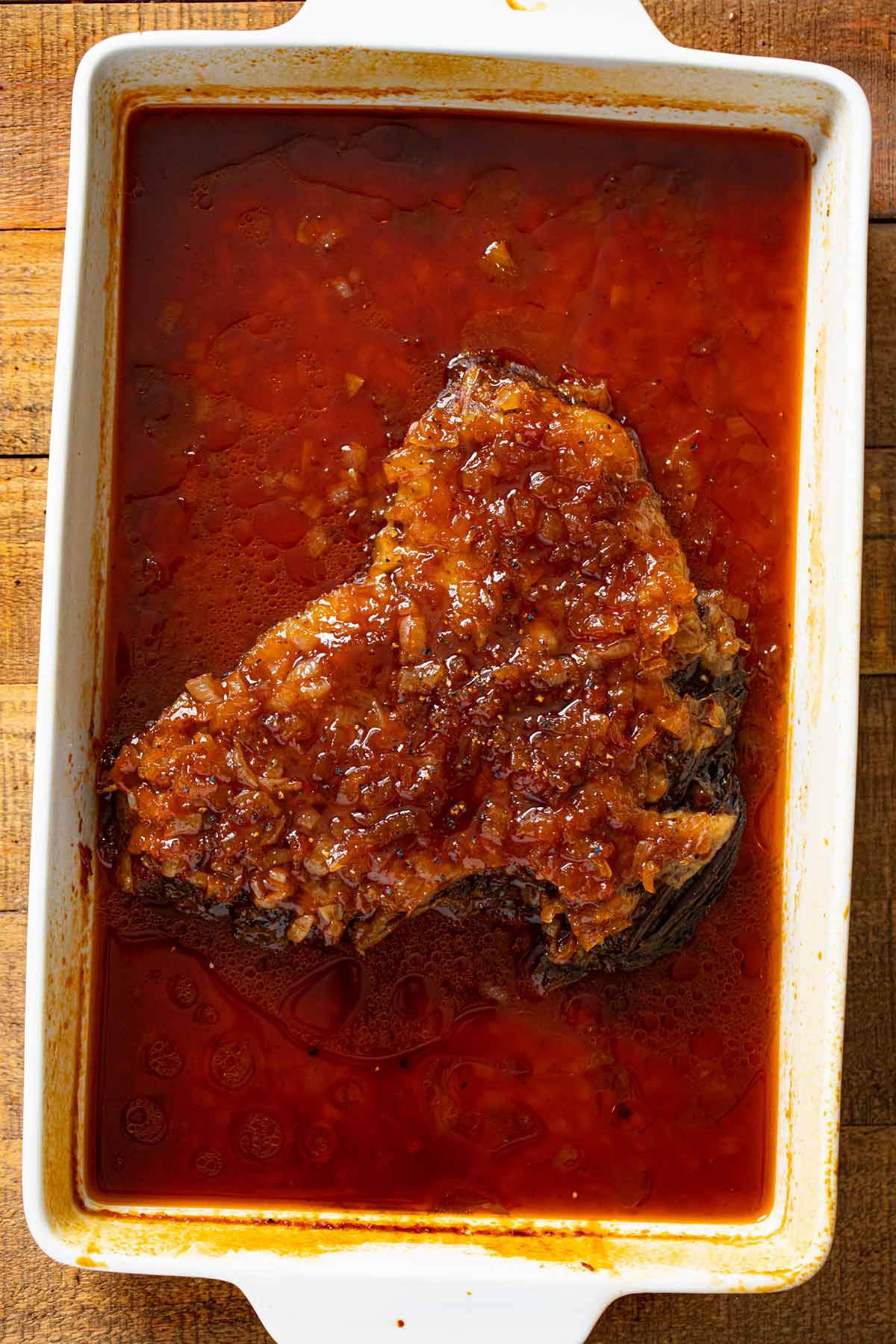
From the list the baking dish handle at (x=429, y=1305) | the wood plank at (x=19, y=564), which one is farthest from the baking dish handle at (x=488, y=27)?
the baking dish handle at (x=429, y=1305)

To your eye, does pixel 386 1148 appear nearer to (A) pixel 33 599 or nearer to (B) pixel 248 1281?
(B) pixel 248 1281

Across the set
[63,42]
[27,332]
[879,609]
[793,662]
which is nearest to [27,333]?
[27,332]

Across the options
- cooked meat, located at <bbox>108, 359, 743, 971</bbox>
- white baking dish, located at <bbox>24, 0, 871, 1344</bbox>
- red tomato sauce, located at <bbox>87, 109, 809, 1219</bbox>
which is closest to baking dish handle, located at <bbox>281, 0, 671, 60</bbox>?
white baking dish, located at <bbox>24, 0, 871, 1344</bbox>

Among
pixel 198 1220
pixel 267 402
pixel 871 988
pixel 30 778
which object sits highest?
pixel 267 402

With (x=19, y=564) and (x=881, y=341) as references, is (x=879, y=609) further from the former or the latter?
(x=19, y=564)

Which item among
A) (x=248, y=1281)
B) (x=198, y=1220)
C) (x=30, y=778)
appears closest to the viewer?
(x=248, y=1281)

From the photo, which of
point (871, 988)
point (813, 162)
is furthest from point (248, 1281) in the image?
point (813, 162)

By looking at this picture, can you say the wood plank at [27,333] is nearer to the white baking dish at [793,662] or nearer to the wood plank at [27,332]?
the wood plank at [27,332]
